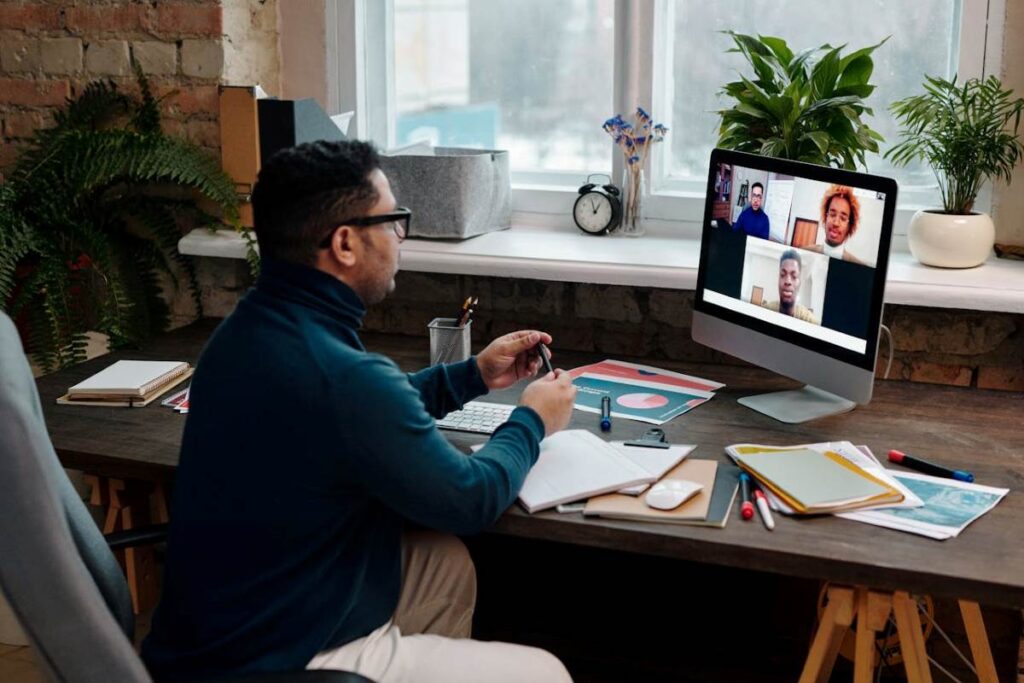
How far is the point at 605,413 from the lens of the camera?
212cm

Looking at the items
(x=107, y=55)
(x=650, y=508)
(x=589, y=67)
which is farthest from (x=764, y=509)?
(x=107, y=55)

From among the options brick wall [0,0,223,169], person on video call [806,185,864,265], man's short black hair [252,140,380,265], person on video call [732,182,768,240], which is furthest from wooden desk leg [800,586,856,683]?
brick wall [0,0,223,169]

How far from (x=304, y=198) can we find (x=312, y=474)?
0.38 meters

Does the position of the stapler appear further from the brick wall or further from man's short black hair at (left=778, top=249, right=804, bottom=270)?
the brick wall

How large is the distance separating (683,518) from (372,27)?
182cm

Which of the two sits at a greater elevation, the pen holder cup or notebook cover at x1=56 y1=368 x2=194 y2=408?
the pen holder cup

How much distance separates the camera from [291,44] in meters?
3.07

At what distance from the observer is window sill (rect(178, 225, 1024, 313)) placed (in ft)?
7.59

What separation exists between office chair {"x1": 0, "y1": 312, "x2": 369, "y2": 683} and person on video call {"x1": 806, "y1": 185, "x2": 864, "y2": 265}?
1.13 meters

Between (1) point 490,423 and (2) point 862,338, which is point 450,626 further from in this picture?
(2) point 862,338

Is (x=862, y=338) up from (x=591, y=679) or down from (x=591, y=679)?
up

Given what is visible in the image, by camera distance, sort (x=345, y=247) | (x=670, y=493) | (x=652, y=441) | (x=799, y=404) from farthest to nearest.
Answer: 1. (x=799, y=404)
2. (x=652, y=441)
3. (x=670, y=493)
4. (x=345, y=247)

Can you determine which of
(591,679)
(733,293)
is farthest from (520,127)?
(591,679)

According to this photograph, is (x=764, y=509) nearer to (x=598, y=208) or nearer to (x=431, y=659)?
(x=431, y=659)
